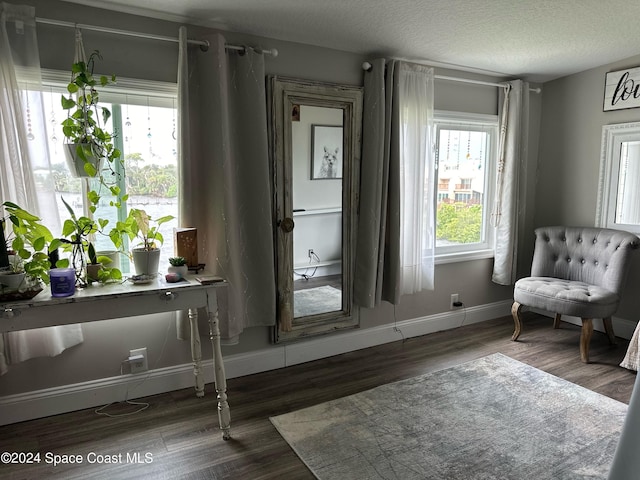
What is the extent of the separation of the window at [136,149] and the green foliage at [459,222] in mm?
2341

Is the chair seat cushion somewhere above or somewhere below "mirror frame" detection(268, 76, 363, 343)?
below

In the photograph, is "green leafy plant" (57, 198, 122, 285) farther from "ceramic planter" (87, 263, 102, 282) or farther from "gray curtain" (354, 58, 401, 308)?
"gray curtain" (354, 58, 401, 308)

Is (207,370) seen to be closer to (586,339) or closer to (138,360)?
(138,360)

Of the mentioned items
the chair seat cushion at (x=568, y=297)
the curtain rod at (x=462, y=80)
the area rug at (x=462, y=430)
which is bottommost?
the area rug at (x=462, y=430)

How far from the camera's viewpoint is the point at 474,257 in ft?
13.3

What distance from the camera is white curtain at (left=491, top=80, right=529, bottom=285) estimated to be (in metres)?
3.91

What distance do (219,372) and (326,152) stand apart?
5.45 feet

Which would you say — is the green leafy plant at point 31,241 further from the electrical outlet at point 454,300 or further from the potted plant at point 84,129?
the electrical outlet at point 454,300

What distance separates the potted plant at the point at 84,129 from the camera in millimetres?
2113

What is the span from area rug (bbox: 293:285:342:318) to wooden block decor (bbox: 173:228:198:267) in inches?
35.7

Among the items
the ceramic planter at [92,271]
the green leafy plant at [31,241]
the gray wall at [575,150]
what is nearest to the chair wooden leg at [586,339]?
the gray wall at [575,150]

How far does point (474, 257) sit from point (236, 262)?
7.83 ft

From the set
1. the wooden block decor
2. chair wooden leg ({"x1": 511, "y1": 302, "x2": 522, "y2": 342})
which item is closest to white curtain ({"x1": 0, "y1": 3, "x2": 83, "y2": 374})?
the wooden block decor

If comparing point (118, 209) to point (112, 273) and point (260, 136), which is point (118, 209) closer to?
point (112, 273)
